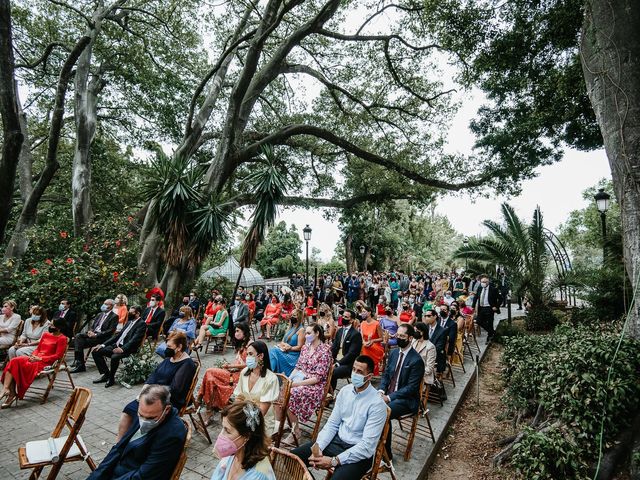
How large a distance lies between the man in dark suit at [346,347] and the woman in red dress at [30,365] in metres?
4.64

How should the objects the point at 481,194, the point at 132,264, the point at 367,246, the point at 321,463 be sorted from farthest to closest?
the point at 367,246
the point at 481,194
the point at 132,264
the point at 321,463

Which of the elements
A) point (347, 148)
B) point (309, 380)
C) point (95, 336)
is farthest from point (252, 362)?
point (347, 148)

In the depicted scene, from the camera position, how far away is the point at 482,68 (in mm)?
7852

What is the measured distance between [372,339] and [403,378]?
2206mm

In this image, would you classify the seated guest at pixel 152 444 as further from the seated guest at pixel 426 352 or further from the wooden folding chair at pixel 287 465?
the seated guest at pixel 426 352

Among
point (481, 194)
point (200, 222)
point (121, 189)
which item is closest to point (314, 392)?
point (200, 222)

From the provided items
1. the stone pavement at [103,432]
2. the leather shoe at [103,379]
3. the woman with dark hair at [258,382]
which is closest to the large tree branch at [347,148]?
the leather shoe at [103,379]

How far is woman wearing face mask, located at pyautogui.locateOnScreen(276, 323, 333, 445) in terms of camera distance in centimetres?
425

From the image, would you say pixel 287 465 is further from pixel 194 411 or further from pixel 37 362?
pixel 37 362

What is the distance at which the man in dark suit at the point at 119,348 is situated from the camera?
6188mm

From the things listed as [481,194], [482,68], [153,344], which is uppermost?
[482,68]

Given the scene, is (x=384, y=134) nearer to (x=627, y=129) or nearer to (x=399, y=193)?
(x=399, y=193)

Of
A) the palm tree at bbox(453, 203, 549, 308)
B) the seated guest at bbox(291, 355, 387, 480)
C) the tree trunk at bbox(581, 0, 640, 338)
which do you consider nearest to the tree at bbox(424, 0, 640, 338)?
the tree trunk at bbox(581, 0, 640, 338)

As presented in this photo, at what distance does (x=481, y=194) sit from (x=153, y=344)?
12791 millimetres
